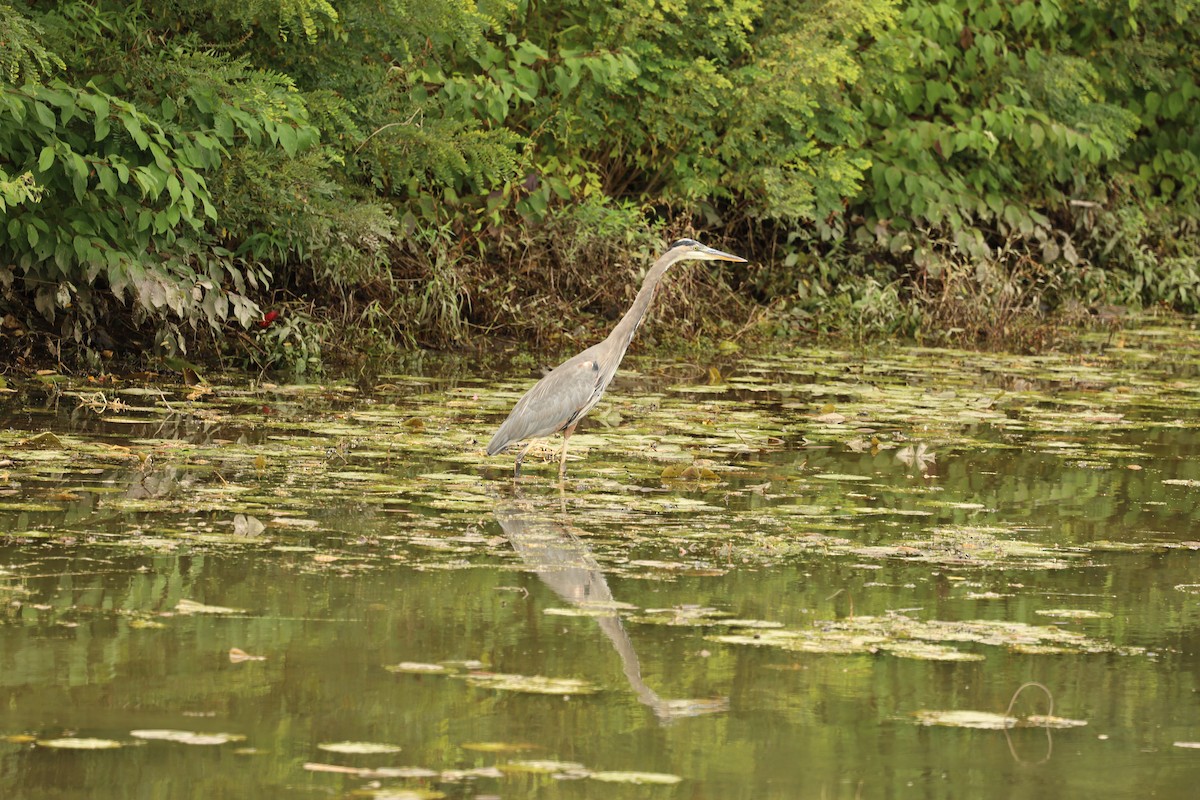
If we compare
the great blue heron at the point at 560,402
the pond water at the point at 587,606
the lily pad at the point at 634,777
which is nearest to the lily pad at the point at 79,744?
the pond water at the point at 587,606

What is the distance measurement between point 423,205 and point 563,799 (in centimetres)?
922

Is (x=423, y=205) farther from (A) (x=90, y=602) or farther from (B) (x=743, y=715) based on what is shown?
(B) (x=743, y=715)

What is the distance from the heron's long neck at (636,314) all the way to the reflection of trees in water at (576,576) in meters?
1.52

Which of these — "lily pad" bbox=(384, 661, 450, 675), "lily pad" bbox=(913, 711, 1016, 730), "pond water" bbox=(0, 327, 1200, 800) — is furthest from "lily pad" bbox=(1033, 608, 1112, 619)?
"lily pad" bbox=(384, 661, 450, 675)

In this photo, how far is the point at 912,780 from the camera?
12.9 ft

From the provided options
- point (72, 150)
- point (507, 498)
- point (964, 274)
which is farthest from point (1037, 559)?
point (964, 274)

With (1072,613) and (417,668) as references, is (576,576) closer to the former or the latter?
(417,668)

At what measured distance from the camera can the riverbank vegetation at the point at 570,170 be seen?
949 cm

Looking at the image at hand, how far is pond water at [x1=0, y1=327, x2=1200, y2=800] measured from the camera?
3961mm

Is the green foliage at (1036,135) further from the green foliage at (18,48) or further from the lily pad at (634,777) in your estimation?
the lily pad at (634,777)

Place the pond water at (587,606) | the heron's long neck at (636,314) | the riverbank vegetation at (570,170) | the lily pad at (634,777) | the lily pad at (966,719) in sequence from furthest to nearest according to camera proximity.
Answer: the riverbank vegetation at (570,170), the heron's long neck at (636,314), the lily pad at (966,719), the pond water at (587,606), the lily pad at (634,777)

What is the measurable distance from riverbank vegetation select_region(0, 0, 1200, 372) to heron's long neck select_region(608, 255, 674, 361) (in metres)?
2.11

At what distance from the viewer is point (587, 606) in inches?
208

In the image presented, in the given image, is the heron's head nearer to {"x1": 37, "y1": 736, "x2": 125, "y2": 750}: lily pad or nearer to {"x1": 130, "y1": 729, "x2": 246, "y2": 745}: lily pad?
{"x1": 130, "y1": 729, "x2": 246, "y2": 745}: lily pad
